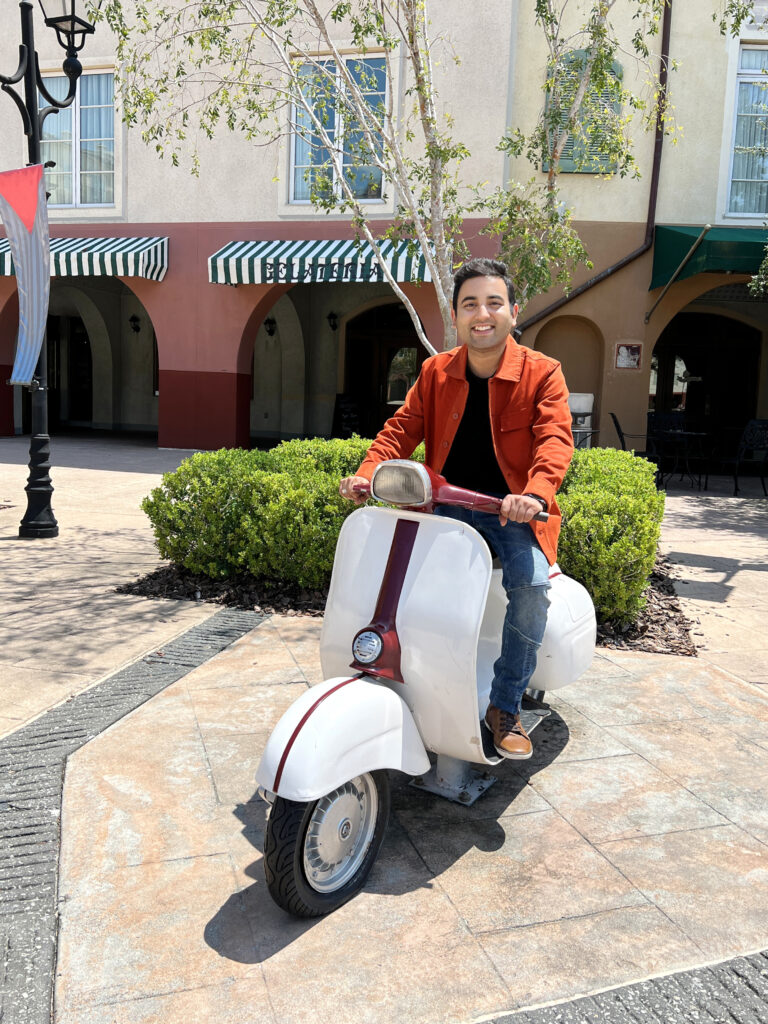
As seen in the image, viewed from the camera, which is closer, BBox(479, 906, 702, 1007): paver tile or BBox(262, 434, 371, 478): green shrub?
BBox(479, 906, 702, 1007): paver tile

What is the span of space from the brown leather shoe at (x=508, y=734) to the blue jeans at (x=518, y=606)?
0.09ft

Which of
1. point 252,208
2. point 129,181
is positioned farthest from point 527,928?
point 129,181

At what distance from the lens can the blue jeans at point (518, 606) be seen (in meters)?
2.87

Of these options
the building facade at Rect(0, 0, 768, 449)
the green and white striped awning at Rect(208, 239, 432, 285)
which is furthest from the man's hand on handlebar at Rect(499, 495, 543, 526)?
the green and white striped awning at Rect(208, 239, 432, 285)

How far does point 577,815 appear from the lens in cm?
299

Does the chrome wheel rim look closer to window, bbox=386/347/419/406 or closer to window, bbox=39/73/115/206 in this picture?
window, bbox=39/73/115/206

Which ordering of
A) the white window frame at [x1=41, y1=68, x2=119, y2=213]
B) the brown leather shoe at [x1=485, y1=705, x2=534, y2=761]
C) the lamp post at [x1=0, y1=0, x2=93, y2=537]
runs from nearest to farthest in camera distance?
the brown leather shoe at [x1=485, y1=705, x2=534, y2=761] → the lamp post at [x1=0, y1=0, x2=93, y2=537] → the white window frame at [x1=41, y1=68, x2=119, y2=213]

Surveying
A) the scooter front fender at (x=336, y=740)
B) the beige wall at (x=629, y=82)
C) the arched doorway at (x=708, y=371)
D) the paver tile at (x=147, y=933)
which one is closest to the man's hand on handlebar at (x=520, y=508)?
the scooter front fender at (x=336, y=740)

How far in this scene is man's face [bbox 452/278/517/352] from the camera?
113 inches

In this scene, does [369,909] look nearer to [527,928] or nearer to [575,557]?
[527,928]

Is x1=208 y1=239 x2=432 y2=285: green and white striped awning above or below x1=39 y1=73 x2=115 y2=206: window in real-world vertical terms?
below

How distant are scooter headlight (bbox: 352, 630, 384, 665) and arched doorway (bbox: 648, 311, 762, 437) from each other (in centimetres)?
1520

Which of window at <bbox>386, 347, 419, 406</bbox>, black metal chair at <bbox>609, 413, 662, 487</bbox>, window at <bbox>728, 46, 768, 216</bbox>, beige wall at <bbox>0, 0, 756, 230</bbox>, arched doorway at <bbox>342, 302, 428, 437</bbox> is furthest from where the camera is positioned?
window at <bbox>386, 347, 419, 406</bbox>

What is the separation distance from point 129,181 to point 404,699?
13.9 m
